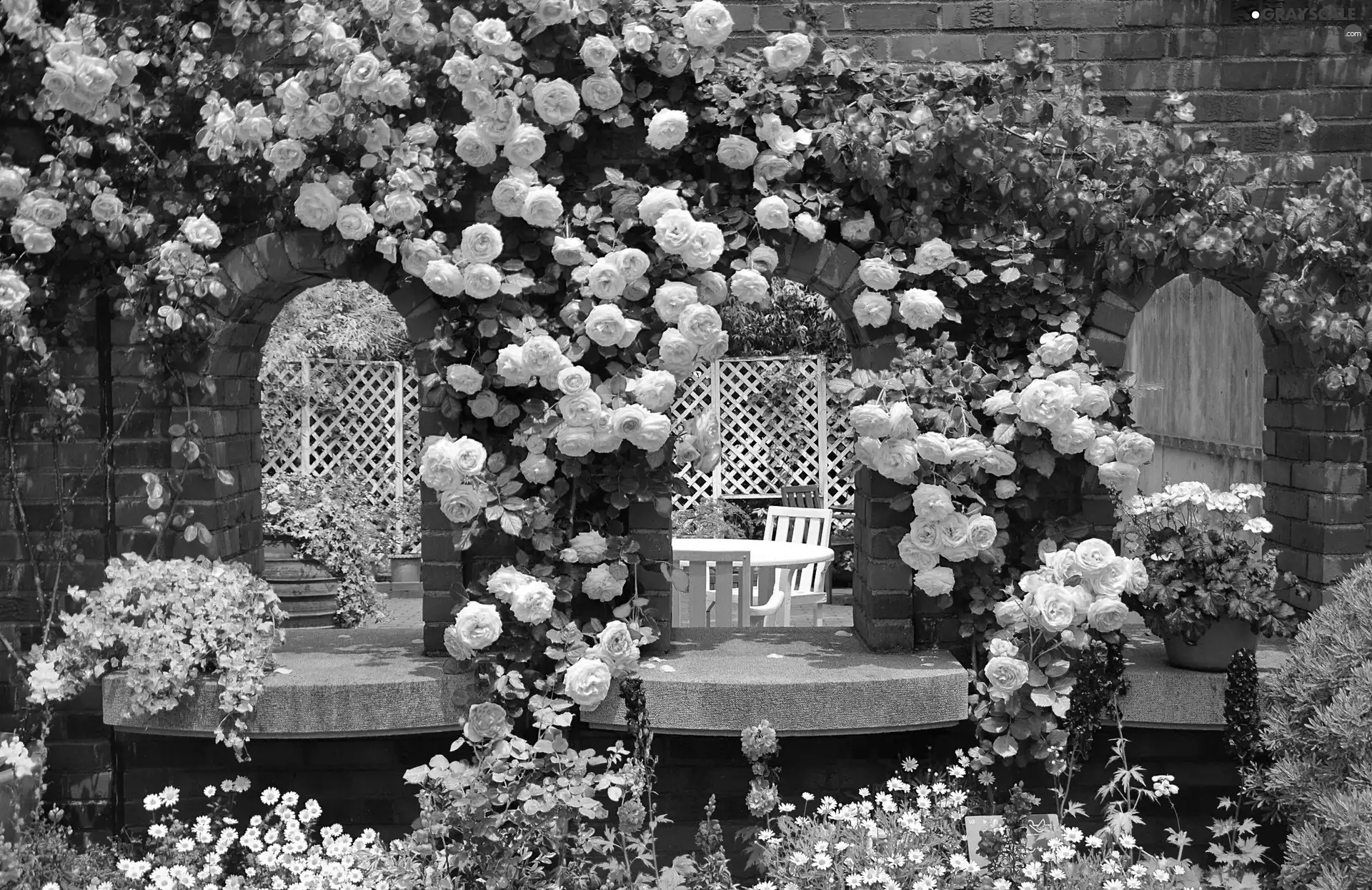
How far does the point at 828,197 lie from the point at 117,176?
2263mm

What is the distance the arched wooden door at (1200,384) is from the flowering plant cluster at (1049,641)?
4.40 metres

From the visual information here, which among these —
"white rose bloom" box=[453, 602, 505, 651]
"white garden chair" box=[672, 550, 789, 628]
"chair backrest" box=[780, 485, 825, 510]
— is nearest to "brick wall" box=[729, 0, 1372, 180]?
"white rose bloom" box=[453, 602, 505, 651]

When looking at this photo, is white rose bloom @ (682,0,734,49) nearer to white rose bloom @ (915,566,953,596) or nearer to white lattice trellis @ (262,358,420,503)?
white rose bloom @ (915,566,953,596)

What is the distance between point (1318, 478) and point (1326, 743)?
3.65 feet

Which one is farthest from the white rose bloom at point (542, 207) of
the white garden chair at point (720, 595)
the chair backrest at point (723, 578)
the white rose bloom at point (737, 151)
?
the chair backrest at point (723, 578)

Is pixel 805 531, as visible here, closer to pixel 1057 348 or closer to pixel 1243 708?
pixel 1057 348

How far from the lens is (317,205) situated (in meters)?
3.73

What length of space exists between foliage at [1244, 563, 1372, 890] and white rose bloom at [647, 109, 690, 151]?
231cm

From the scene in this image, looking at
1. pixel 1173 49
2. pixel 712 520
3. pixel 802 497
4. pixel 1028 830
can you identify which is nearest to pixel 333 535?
pixel 712 520

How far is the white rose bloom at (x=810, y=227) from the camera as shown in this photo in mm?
3764

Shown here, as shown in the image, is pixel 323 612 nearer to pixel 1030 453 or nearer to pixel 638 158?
pixel 638 158

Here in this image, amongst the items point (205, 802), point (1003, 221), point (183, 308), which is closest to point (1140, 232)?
point (1003, 221)

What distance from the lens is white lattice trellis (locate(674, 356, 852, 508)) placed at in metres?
10.3

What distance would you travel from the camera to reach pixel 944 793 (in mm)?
3771
